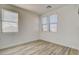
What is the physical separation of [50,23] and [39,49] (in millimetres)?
533

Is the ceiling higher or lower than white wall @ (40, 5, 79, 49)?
higher

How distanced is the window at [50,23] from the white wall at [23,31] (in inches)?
5.5

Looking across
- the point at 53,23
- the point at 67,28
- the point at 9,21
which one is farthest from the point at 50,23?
the point at 9,21

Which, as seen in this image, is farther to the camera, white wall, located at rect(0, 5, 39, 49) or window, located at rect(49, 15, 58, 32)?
window, located at rect(49, 15, 58, 32)

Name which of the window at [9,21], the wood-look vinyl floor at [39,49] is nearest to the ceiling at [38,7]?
the window at [9,21]

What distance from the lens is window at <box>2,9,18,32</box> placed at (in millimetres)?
1484

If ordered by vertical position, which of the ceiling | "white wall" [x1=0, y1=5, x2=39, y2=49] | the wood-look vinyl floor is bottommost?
the wood-look vinyl floor

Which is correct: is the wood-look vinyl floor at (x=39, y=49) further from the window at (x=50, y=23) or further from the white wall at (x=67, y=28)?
the window at (x=50, y=23)

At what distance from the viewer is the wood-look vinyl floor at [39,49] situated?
1.49m

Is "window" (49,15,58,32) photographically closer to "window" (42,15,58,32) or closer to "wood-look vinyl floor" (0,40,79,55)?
"window" (42,15,58,32)

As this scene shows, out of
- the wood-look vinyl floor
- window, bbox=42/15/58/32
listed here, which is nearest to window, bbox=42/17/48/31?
window, bbox=42/15/58/32

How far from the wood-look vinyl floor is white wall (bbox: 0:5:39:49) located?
0.29ft

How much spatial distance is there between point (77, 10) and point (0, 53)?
1567 mm
